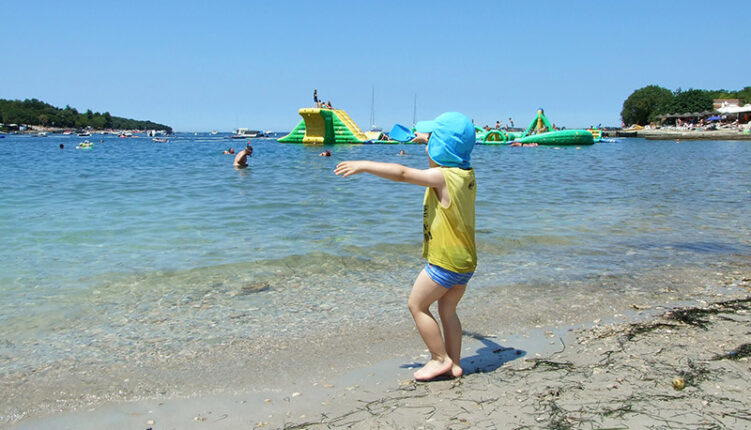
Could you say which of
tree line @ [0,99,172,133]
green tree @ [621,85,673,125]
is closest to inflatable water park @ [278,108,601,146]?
green tree @ [621,85,673,125]

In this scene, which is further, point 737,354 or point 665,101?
point 665,101

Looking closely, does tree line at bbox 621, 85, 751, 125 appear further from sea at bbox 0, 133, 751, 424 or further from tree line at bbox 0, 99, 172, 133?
tree line at bbox 0, 99, 172, 133

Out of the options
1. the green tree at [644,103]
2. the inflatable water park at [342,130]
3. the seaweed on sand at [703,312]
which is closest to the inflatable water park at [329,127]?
the inflatable water park at [342,130]

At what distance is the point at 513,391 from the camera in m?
3.04

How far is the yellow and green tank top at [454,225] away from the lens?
3078mm

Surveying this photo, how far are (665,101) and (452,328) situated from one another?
12324 centimetres

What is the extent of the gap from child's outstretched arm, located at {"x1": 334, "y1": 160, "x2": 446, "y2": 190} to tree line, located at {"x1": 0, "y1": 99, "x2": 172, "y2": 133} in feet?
547

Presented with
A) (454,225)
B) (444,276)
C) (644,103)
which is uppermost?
(644,103)

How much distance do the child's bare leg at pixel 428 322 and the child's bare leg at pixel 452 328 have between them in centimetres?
6

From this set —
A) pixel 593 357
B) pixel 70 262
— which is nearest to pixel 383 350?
pixel 593 357

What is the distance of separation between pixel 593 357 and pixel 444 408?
126cm

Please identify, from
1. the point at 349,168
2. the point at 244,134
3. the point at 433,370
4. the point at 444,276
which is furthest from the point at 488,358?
the point at 244,134

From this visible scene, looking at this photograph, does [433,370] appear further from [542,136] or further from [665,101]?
[665,101]

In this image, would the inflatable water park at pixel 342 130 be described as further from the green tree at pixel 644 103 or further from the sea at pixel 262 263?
the green tree at pixel 644 103
